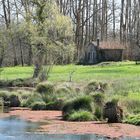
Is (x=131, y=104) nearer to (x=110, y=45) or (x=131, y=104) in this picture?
(x=131, y=104)

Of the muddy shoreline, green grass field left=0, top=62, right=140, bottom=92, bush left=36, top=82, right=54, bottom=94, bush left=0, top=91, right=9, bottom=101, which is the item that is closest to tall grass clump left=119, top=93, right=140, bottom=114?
the muddy shoreline

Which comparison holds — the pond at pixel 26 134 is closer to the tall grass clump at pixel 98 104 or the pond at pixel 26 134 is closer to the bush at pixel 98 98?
the tall grass clump at pixel 98 104

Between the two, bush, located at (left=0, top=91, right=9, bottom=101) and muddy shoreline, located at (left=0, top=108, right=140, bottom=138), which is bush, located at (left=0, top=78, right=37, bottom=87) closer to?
bush, located at (left=0, top=91, right=9, bottom=101)

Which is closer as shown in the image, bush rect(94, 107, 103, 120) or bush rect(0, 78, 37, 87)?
bush rect(94, 107, 103, 120)

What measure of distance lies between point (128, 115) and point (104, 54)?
6196 cm

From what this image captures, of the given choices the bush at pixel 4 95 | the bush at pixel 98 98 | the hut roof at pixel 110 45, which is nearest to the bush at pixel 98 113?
the bush at pixel 98 98

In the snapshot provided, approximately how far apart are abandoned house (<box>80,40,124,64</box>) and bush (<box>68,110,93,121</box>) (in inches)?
2327

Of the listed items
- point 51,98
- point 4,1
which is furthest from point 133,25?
point 51,98

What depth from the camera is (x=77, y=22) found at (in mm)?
93500

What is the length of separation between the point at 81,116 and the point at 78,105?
3.29ft

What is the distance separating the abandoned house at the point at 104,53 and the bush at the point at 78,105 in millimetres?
58252

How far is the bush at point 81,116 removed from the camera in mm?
26450

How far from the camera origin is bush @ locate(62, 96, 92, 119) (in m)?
27.3

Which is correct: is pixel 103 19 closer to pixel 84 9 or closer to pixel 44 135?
pixel 84 9
